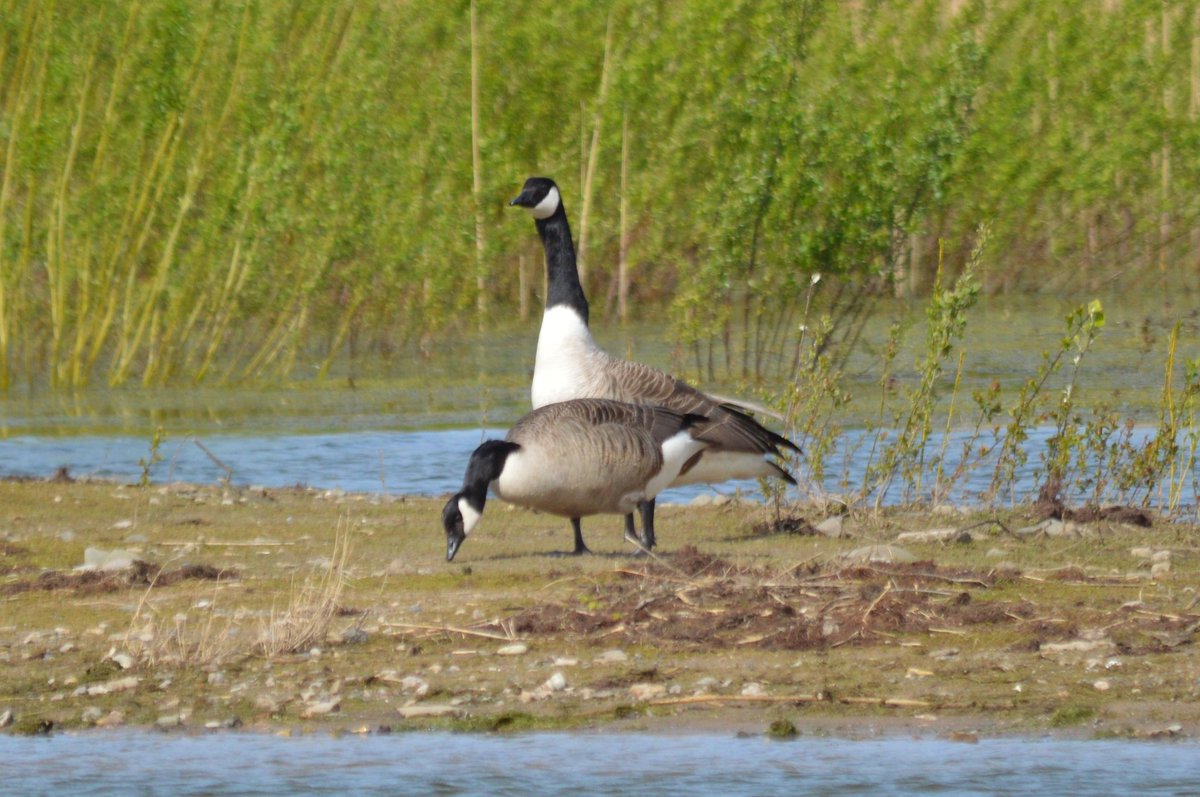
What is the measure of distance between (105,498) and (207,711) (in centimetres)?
473

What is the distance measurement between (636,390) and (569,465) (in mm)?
1285

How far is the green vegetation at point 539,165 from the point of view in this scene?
13688 millimetres

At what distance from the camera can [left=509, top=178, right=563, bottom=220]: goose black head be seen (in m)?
9.60

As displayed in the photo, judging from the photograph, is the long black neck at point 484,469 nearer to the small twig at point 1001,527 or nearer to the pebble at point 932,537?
the pebble at point 932,537

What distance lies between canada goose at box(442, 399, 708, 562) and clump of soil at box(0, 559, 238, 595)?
103 centimetres

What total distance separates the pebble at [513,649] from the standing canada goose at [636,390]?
195 centimetres

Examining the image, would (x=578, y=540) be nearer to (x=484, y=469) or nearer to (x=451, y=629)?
(x=484, y=469)

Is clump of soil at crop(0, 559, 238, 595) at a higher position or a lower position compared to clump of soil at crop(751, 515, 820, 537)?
lower

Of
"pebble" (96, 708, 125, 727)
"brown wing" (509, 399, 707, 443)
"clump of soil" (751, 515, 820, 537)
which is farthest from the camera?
"clump of soil" (751, 515, 820, 537)

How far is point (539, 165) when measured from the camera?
54.8 ft

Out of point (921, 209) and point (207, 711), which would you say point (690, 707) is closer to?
point (207, 711)

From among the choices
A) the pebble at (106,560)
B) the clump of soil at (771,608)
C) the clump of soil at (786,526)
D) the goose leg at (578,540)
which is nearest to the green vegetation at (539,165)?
the clump of soil at (786,526)

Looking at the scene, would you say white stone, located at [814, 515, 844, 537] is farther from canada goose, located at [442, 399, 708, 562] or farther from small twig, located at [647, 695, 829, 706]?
small twig, located at [647, 695, 829, 706]

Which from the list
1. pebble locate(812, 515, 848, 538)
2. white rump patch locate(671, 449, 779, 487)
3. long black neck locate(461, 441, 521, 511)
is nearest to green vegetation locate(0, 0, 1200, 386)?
pebble locate(812, 515, 848, 538)
